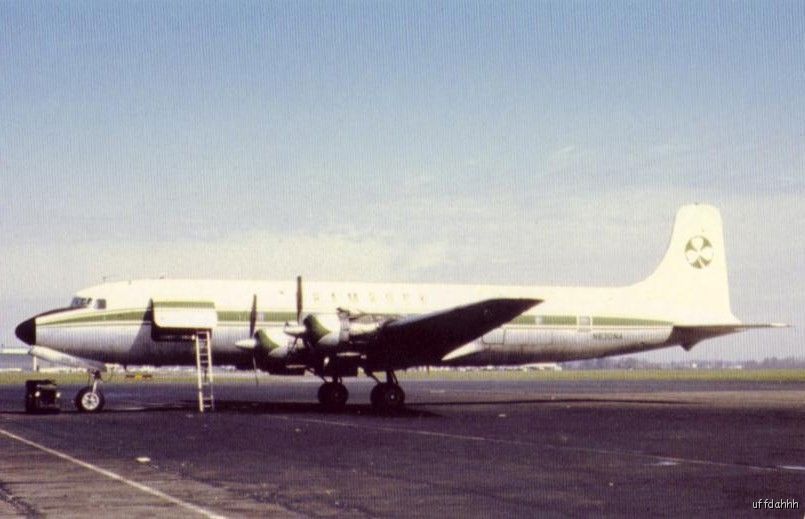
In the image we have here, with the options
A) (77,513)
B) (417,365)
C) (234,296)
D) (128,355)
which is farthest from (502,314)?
(77,513)

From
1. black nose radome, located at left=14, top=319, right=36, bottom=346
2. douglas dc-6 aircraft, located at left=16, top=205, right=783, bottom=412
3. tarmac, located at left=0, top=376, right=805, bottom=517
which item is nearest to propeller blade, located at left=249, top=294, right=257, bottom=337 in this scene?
douglas dc-6 aircraft, located at left=16, top=205, right=783, bottom=412

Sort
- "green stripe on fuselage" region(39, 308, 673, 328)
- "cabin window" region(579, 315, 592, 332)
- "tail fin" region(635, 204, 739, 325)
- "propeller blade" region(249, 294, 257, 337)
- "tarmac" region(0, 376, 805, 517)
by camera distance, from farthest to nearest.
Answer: "tail fin" region(635, 204, 739, 325), "cabin window" region(579, 315, 592, 332), "propeller blade" region(249, 294, 257, 337), "green stripe on fuselage" region(39, 308, 673, 328), "tarmac" region(0, 376, 805, 517)

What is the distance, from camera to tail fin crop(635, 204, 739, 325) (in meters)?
39.1

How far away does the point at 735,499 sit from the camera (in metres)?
11.1

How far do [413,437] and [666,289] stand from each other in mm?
22233

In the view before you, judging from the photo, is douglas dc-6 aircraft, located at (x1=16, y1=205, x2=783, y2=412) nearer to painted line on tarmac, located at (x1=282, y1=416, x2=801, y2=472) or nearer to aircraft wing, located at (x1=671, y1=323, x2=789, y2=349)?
aircraft wing, located at (x1=671, y1=323, x2=789, y2=349)

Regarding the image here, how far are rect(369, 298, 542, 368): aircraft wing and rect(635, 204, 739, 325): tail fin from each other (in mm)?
11451

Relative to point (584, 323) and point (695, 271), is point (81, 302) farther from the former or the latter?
point (695, 271)

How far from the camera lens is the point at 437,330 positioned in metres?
29.6

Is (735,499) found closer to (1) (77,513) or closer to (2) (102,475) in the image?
(1) (77,513)

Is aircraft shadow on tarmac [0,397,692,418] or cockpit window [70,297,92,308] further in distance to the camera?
cockpit window [70,297,92,308]

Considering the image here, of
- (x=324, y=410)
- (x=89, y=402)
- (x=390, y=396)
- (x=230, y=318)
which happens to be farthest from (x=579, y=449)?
(x=89, y=402)

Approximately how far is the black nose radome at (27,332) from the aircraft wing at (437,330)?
34.6ft

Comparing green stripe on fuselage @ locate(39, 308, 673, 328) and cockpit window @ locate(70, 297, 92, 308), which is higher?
cockpit window @ locate(70, 297, 92, 308)
